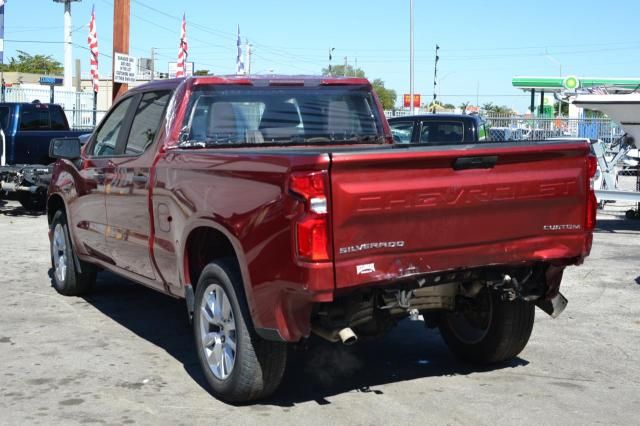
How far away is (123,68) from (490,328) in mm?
15441

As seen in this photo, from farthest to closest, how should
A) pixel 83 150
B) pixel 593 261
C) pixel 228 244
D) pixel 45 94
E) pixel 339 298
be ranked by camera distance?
1. pixel 45 94
2. pixel 593 261
3. pixel 83 150
4. pixel 228 244
5. pixel 339 298

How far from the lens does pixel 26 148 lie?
16875mm

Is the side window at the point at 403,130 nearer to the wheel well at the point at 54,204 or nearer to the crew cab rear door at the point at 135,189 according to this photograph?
the wheel well at the point at 54,204

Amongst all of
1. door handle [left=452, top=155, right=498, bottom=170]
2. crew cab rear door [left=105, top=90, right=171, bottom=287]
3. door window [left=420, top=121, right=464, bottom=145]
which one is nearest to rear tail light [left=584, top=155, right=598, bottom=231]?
door handle [left=452, top=155, right=498, bottom=170]

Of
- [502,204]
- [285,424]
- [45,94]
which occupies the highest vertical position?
[45,94]

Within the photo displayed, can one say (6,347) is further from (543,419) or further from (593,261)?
(593,261)

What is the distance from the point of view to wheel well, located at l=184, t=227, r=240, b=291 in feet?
18.2

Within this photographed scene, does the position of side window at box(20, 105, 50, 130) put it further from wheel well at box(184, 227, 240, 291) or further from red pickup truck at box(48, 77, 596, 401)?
wheel well at box(184, 227, 240, 291)

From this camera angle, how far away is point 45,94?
34125mm

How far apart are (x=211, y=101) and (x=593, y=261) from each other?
658cm

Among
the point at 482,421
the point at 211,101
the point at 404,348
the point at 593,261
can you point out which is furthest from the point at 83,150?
the point at 593,261

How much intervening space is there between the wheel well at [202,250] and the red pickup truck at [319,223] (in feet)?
0.04

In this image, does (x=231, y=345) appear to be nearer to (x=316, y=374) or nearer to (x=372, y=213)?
(x=316, y=374)

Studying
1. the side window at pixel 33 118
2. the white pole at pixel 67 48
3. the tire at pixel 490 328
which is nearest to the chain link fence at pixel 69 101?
the side window at pixel 33 118
